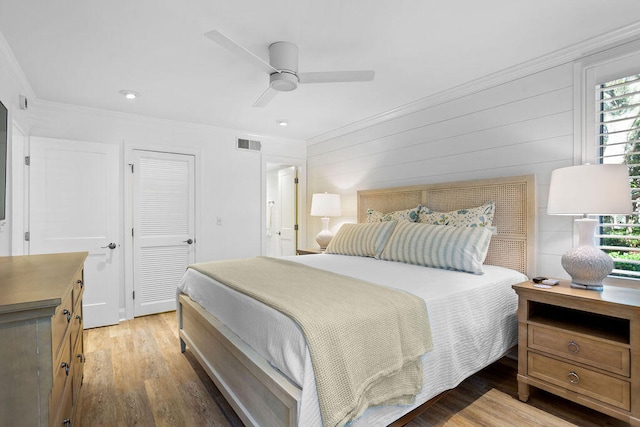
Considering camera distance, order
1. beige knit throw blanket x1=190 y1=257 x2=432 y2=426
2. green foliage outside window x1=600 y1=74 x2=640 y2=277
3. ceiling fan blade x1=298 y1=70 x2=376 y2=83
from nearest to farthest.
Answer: beige knit throw blanket x1=190 y1=257 x2=432 y2=426
green foliage outside window x1=600 y1=74 x2=640 y2=277
ceiling fan blade x1=298 y1=70 x2=376 y2=83

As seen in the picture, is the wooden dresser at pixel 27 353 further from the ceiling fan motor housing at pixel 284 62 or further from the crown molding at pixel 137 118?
the crown molding at pixel 137 118

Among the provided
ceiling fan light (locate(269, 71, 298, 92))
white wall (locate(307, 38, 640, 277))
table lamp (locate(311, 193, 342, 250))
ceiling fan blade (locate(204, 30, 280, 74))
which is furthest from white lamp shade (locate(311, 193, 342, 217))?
ceiling fan blade (locate(204, 30, 280, 74))

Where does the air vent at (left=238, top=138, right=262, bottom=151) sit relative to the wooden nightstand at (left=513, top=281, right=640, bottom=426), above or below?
above

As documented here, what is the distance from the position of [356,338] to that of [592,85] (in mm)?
2433

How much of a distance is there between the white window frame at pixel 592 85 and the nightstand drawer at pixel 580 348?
0.64m

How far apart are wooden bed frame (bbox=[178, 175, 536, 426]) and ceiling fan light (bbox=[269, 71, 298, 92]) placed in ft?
5.56

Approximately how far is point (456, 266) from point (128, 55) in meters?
2.91

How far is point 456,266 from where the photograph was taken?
2.46 m

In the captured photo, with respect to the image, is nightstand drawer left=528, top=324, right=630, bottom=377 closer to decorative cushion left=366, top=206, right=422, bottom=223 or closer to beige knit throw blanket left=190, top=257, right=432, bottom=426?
beige knit throw blanket left=190, top=257, right=432, bottom=426

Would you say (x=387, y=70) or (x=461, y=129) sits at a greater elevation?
(x=387, y=70)

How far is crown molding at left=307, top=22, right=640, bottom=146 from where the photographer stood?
2182mm

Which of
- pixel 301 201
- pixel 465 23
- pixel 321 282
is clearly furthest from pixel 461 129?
pixel 301 201

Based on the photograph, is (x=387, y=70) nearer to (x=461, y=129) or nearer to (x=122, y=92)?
(x=461, y=129)

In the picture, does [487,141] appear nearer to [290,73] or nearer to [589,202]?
[589,202]
